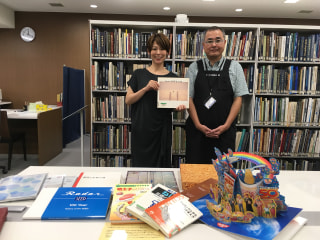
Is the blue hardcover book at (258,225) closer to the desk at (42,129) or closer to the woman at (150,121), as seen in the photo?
the woman at (150,121)

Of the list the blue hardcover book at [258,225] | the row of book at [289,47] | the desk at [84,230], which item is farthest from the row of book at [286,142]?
the blue hardcover book at [258,225]

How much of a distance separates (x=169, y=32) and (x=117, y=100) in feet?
3.68

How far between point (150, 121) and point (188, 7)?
3974 millimetres

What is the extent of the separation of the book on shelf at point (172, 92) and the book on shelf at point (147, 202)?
40.1 inches

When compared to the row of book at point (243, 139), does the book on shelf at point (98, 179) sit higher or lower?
higher

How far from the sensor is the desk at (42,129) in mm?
3789

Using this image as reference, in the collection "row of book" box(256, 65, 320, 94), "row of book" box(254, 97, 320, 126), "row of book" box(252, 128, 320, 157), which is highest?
"row of book" box(256, 65, 320, 94)

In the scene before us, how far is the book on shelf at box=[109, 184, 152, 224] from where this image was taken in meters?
0.85

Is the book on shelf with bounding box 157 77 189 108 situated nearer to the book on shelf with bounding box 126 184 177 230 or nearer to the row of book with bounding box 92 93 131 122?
the book on shelf with bounding box 126 184 177 230

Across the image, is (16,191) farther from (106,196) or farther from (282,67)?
(282,67)

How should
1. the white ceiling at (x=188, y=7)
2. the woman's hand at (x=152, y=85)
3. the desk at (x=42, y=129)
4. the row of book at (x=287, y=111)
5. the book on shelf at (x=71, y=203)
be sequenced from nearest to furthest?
the book on shelf at (x=71, y=203)
the woman's hand at (x=152, y=85)
the row of book at (x=287, y=111)
the desk at (x=42, y=129)
the white ceiling at (x=188, y=7)

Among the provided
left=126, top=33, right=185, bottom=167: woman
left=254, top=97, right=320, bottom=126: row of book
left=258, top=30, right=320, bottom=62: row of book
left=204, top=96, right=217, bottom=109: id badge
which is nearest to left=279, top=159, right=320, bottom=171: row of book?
left=254, top=97, right=320, bottom=126: row of book

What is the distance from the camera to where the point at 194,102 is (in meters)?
2.09

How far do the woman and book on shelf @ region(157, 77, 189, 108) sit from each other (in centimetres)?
7
